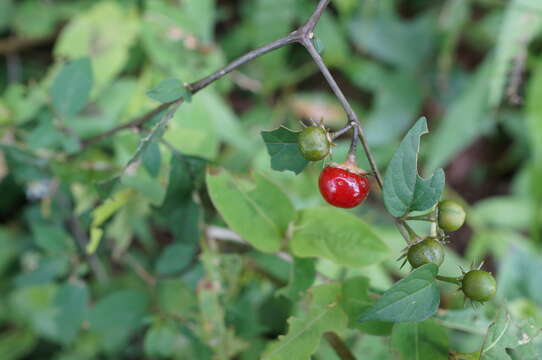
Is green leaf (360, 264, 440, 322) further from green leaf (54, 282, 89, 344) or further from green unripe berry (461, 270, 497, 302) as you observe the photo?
green leaf (54, 282, 89, 344)

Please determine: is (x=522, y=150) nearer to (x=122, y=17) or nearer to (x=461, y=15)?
(x=461, y=15)

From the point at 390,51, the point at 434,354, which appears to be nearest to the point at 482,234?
the point at 390,51

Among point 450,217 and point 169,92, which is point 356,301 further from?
point 169,92

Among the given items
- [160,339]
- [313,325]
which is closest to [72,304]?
[160,339]

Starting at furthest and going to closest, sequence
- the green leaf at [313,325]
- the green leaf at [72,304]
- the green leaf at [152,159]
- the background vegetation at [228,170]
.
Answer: the green leaf at [72,304]
the background vegetation at [228,170]
the green leaf at [152,159]
the green leaf at [313,325]

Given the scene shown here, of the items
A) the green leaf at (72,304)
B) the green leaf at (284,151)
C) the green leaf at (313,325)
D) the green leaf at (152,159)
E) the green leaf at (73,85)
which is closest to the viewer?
the green leaf at (284,151)

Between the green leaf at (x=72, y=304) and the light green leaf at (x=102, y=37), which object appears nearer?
the green leaf at (x=72, y=304)

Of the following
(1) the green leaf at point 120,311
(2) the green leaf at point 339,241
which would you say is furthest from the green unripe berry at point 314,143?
(1) the green leaf at point 120,311

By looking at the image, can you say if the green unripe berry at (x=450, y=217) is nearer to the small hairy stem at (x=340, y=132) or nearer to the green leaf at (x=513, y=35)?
the small hairy stem at (x=340, y=132)
